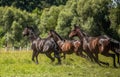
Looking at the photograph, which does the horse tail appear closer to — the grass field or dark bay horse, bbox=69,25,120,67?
dark bay horse, bbox=69,25,120,67

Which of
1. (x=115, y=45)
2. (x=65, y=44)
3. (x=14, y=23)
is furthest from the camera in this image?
(x=14, y=23)

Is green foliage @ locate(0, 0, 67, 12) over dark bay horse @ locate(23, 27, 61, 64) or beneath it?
over

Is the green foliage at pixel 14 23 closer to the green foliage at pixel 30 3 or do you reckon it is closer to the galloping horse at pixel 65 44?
the green foliage at pixel 30 3

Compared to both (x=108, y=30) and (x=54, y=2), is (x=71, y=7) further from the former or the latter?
(x=54, y=2)

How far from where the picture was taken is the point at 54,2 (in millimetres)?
127062

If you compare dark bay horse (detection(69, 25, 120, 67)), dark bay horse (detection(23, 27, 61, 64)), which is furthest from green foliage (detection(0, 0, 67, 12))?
dark bay horse (detection(69, 25, 120, 67))

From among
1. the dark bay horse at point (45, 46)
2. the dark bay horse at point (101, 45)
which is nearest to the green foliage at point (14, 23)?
the dark bay horse at point (45, 46)

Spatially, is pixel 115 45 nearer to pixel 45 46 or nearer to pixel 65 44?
pixel 45 46

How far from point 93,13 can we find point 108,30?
3814 millimetres

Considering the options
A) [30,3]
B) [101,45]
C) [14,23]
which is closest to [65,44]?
[101,45]

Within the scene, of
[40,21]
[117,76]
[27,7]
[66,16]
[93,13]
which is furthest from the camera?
[27,7]

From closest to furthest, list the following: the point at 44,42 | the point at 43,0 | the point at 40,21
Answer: the point at 44,42
the point at 40,21
the point at 43,0

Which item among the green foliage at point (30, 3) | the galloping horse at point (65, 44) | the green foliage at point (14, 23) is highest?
the green foliage at point (30, 3)

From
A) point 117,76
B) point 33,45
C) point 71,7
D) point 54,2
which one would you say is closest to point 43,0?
point 54,2
